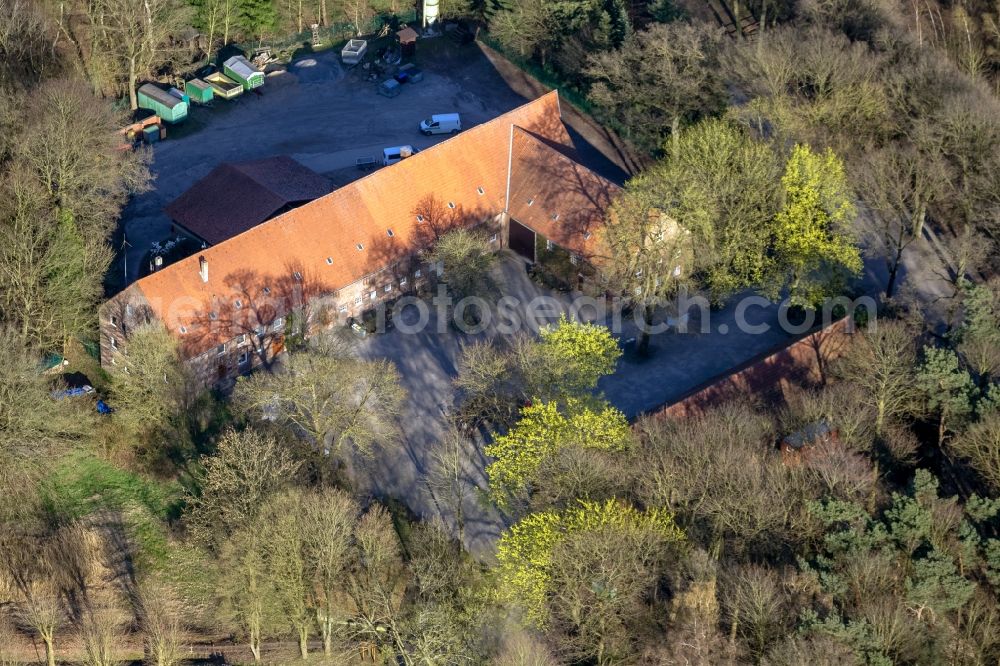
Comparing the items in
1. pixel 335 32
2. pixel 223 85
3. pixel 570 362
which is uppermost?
pixel 570 362

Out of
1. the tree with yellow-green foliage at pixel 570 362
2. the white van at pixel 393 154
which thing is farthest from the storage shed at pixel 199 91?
the tree with yellow-green foliage at pixel 570 362

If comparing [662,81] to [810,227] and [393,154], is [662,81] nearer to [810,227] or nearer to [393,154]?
[810,227]

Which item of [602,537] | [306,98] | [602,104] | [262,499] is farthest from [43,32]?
[602,537]

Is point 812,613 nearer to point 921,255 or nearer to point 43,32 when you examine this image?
point 921,255

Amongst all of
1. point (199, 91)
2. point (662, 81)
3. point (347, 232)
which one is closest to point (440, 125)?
point (662, 81)

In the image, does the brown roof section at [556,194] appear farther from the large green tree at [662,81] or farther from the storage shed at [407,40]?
the storage shed at [407,40]

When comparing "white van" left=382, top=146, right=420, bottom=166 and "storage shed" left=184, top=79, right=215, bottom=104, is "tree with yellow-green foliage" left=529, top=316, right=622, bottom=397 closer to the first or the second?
"white van" left=382, top=146, right=420, bottom=166

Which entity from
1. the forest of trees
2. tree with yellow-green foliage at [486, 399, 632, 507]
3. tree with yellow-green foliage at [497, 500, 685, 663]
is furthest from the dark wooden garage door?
tree with yellow-green foliage at [497, 500, 685, 663]
